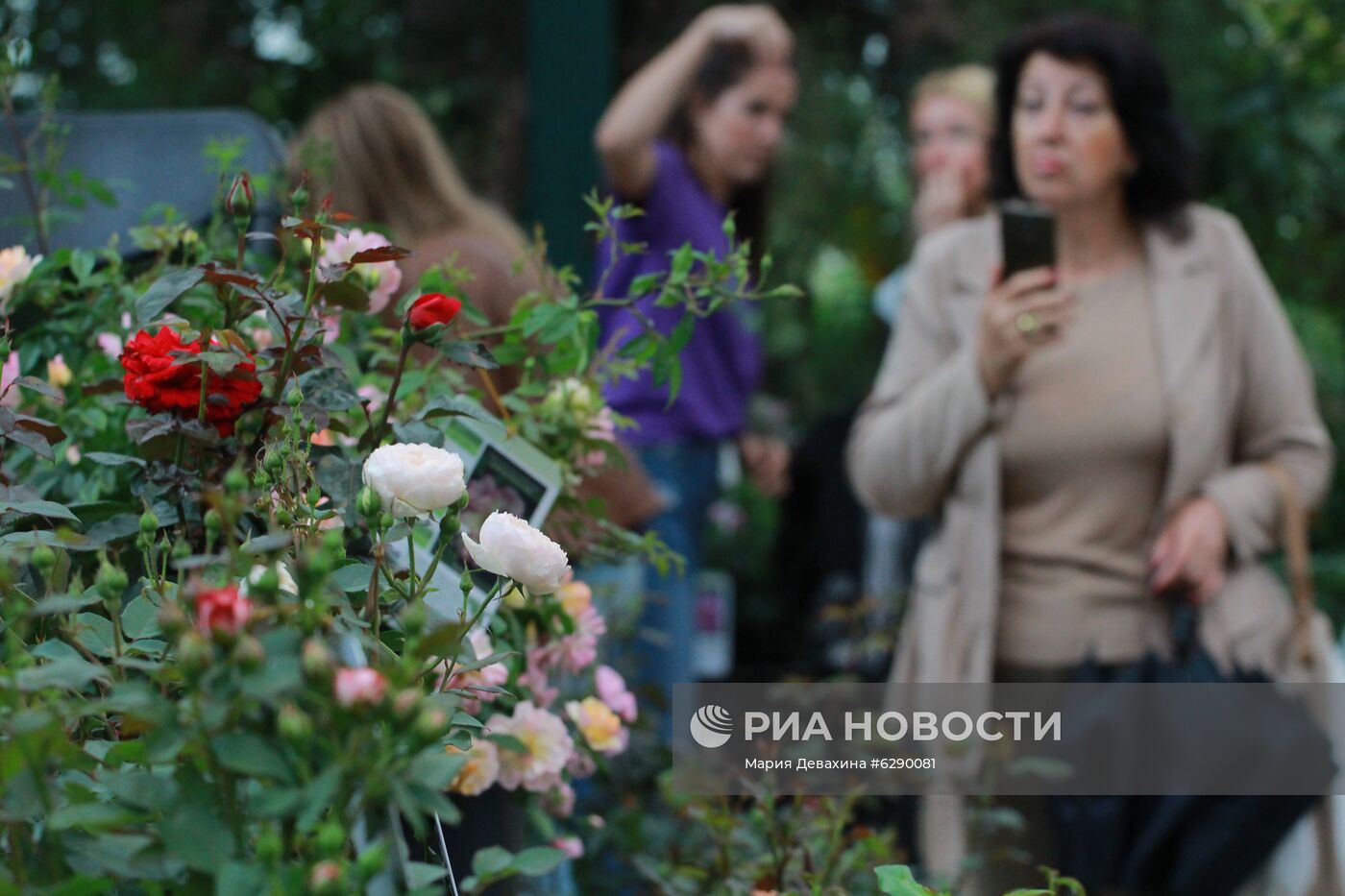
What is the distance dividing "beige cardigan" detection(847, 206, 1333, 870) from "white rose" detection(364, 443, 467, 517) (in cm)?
158

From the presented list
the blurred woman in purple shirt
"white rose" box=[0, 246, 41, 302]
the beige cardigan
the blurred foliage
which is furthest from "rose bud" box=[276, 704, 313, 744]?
the blurred foliage

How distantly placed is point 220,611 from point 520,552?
0.24 metres

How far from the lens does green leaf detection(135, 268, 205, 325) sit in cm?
95

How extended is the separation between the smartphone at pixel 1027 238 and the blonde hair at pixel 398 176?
88 centimetres

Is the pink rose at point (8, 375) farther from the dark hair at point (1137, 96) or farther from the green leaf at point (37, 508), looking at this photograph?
the dark hair at point (1137, 96)

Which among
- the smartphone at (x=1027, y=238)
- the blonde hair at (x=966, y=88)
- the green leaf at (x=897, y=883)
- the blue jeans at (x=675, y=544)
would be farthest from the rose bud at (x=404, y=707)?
the blonde hair at (x=966, y=88)

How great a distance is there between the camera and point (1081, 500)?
2307 millimetres

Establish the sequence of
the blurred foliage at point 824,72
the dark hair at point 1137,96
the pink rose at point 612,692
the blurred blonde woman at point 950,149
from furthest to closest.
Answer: the blurred foliage at point 824,72, the blurred blonde woman at point 950,149, the dark hair at point 1137,96, the pink rose at point 612,692

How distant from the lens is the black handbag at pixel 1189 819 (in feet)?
6.77

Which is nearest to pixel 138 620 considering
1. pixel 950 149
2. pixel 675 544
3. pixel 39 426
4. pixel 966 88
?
pixel 39 426

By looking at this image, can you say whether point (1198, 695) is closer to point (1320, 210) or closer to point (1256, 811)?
point (1256, 811)

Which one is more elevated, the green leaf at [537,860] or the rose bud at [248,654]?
the rose bud at [248,654]

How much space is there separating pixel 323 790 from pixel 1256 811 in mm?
1789

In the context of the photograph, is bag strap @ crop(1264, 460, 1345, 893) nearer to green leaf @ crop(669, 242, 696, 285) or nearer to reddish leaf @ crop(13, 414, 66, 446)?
green leaf @ crop(669, 242, 696, 285)
